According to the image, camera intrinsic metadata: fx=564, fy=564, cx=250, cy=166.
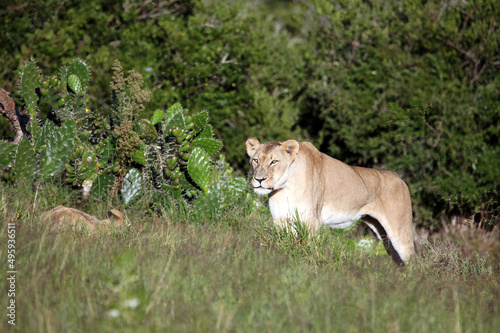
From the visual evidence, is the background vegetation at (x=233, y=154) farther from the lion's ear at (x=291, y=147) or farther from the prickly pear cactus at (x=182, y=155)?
the lion's ear at (x=291, y=147)

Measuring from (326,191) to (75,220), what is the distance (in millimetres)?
2767

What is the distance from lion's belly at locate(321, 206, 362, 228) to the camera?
646 centimetres

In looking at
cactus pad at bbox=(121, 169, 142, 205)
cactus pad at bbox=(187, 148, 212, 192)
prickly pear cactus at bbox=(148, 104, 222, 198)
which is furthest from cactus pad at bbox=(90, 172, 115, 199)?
cactus pad at bbox=(187, 148, 212, 192)

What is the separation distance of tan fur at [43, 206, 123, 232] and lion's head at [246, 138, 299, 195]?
163cm

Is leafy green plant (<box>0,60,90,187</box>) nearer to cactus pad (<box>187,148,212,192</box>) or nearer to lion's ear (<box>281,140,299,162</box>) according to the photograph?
cactus pad (<box>187,148,212,192</box>)

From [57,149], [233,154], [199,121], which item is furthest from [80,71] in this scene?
[233,154]

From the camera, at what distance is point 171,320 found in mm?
3752

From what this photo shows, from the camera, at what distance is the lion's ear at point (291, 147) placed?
232 inches

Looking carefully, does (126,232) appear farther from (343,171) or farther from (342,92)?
(342,92)

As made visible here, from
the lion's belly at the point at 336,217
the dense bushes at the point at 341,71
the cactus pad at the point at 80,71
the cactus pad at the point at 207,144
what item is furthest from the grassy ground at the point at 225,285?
the dense bushes at the point at 341,71

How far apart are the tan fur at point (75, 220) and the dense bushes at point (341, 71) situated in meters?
3.11

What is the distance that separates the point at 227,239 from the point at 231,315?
212 centimetres

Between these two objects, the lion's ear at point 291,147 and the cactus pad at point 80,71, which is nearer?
the lion's ear at point 291,147

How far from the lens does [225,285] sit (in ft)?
14.5
